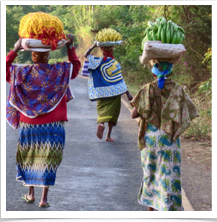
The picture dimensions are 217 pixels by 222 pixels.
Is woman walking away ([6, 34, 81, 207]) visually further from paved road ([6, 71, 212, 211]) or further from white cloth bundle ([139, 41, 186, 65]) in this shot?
white cloth bundle ([139, 41, 186, 65])

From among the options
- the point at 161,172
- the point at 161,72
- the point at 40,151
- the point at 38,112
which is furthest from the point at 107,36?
the point at 161,172

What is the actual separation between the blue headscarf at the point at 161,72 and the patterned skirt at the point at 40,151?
1371 mm

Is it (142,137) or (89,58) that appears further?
(89,58)

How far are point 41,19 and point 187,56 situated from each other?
10.3m

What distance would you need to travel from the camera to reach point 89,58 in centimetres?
805

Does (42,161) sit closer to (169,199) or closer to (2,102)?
(2,102)

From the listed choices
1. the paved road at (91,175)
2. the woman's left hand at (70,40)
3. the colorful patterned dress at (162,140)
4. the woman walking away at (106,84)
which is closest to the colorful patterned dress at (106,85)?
the woman walking away at (106,84)

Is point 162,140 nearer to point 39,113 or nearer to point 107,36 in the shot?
point 39,113

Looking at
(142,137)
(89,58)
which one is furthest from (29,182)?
(89,58)

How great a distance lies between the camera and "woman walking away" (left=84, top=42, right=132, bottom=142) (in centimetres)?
811

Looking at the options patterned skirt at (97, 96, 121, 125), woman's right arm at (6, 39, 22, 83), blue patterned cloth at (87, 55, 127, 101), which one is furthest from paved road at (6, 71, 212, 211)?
woman's right arm at (6, 39, 22, 83)

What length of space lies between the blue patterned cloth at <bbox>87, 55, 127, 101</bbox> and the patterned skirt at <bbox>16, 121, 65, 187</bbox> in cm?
329

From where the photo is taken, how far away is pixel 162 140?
437 centimetres

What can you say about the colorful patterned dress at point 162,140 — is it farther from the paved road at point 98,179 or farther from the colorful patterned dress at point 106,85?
the colorful patterned dress at point 106,85
